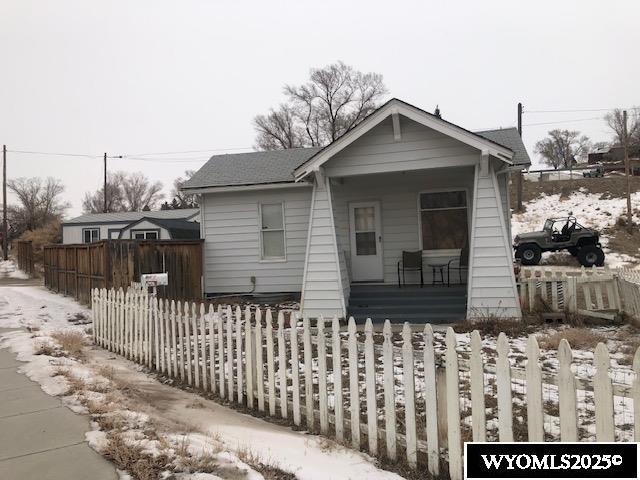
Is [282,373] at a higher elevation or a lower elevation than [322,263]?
lower

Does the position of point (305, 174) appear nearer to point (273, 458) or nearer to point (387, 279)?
point (387, 279)

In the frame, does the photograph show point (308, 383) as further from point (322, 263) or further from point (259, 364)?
point (322, 263)

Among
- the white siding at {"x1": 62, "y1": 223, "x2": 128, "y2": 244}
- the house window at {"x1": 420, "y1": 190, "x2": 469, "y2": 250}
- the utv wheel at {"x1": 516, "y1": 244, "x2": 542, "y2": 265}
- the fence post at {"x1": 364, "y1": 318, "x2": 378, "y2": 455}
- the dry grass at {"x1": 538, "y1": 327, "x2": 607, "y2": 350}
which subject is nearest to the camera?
the fence post at {"x1": 364, "y1": 318, "x2": 378, "y2": 455}

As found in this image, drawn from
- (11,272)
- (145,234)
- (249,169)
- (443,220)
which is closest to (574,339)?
(443,220)

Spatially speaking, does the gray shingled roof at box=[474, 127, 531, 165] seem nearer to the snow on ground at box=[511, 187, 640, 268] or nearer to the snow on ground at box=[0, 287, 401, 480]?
the snow on ground at box=[0, 287, 401, 480]

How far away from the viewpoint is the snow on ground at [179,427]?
11.5 feet

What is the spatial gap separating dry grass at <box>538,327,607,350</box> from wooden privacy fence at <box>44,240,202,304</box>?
855cm

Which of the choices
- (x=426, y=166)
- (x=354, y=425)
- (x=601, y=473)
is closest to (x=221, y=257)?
(x=426, y=166)

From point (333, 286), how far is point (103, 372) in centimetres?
512

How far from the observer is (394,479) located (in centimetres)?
346

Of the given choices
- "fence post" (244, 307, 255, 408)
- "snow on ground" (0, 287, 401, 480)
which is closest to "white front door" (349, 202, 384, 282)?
"snow on ground" (0, 287, 401, 480)

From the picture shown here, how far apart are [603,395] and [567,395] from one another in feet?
0.73

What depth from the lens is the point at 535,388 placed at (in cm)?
316

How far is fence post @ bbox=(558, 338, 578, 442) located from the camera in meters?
3.03
